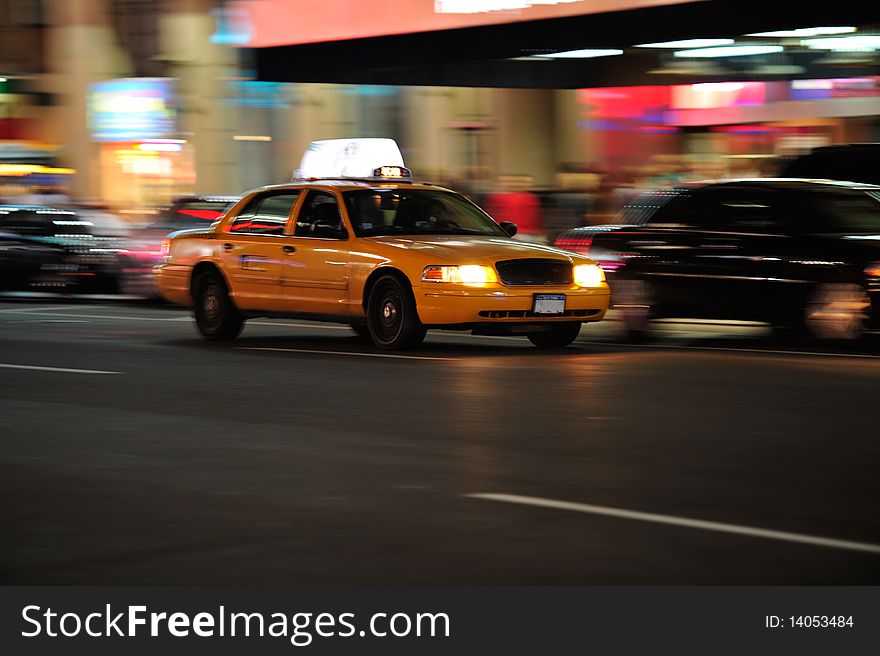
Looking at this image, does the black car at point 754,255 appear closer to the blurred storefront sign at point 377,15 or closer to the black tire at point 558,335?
the black tire at point 558,335

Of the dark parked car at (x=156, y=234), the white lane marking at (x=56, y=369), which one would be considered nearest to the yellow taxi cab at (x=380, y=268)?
the white lane marking at (x=56, y=369)

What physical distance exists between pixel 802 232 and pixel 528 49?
12478 mm

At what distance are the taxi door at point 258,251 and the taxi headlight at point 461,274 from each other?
6.55ft

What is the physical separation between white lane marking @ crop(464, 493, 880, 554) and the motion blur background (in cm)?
1648

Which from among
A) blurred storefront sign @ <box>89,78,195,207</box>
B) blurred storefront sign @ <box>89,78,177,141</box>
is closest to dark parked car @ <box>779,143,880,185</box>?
blurred storefront sign @ <box>89,78,195,207</box>

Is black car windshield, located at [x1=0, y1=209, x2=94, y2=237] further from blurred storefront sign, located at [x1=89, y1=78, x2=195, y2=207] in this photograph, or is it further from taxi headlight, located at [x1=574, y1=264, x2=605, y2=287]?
blurred storefront sign, located at [x1=89, y1=78, x2=195, y2=207]

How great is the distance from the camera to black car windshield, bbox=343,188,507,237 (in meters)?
16.0

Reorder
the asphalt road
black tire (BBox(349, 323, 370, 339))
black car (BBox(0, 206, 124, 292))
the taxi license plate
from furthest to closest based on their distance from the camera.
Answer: black car (BBox(0, 206, 124, 292)) → black tire (BBox(349, 323, 370, 339)) → the taxi license plate → the asphalt road

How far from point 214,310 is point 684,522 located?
10536 mm

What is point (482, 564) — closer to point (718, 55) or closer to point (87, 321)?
point (87, 321)

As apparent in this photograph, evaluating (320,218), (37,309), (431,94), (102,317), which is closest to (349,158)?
Result: (37,309)

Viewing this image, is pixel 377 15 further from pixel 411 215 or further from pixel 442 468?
pixel 442 468

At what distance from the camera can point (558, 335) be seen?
1582 cm

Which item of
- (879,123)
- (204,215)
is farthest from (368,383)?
(879,123)
